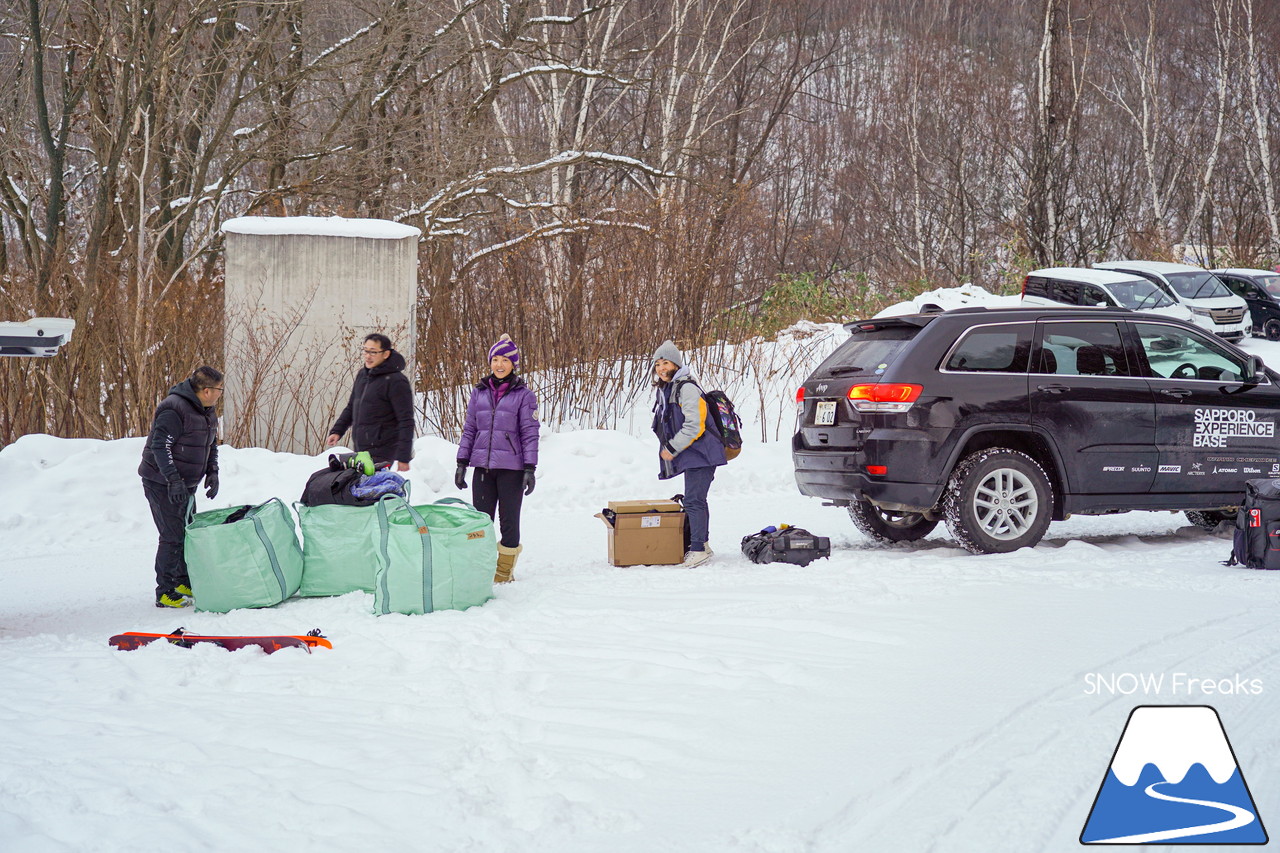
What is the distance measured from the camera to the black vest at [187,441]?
23.1 feet

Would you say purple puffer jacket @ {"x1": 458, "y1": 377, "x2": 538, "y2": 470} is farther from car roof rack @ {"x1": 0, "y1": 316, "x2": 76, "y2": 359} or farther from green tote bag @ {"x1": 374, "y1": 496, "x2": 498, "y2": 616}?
car roof rack @ {"x1": 0, "y1": 316, "x2": 76, "y2": 359}

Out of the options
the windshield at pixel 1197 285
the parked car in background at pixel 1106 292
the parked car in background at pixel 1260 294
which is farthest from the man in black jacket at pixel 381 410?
the parked car in background at pixel 1260 294

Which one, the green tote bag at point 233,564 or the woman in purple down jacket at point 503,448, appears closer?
the green tote bag at point 233,564

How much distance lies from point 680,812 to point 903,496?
4.80m

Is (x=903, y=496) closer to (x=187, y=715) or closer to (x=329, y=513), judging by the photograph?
(x=329, y=513)

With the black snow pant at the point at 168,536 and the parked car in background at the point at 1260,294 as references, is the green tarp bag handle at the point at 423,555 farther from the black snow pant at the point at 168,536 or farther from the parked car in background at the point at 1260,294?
the parked car in background at the point at 1260,294

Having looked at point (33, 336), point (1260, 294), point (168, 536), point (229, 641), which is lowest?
point (229, 641)

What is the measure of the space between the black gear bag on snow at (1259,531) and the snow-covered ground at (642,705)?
0.19 metres

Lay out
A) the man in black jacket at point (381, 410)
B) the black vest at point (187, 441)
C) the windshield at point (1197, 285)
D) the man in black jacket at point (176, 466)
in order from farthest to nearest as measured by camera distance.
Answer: the windshield at point (1197, 285), the man in black jacket at point (381, 410), the black vest at point (187, 441), the man in black jacket at point (176, 466)

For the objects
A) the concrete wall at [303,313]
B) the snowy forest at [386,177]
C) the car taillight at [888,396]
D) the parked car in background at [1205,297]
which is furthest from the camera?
the parked car in background at [1205,297]

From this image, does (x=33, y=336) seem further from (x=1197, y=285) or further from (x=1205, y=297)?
(x=1197, y=285)

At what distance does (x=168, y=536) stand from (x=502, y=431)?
2208 millimetres
